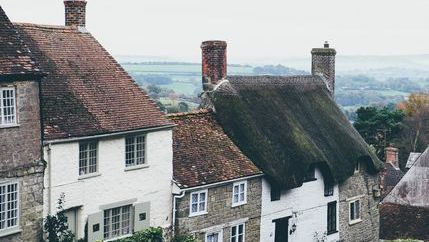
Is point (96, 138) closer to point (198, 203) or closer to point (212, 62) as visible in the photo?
point (198, 203)

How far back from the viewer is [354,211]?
122 feet

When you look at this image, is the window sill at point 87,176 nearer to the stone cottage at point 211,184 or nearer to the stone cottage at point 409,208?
the stone cottage at point 211,184

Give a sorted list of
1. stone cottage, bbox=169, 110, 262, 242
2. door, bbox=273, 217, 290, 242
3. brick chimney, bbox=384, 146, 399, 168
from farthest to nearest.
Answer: brick chimney, bbox=384, 146, 399, 168
door, bbox=273, 217, 290, 242
stone cottage, bbox=169, 110, 262, 242

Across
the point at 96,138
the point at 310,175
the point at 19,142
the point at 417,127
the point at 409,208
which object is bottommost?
the point at 417,127

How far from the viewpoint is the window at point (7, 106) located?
68.4 ft

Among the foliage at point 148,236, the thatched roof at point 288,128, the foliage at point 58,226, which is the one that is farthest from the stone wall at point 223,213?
the foliage at point 58,226

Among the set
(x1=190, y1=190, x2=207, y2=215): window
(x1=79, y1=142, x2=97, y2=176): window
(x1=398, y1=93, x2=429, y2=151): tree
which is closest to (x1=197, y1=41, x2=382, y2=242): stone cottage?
(x1=190, y1=190, x2=207, y2=215): window

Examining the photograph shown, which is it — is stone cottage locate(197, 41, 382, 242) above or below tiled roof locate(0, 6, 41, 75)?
below

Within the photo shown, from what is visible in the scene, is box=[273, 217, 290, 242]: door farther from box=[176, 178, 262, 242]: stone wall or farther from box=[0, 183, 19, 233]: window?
box=[0, 183, 19, 233]: window

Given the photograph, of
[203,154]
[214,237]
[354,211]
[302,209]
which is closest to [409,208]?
[354,211]

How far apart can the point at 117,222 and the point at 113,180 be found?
1.68 meters

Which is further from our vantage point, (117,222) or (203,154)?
(203,154)

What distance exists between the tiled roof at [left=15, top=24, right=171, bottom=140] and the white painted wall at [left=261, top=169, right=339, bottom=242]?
7509 millimetres

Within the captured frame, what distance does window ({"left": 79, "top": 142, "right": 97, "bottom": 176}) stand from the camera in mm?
23578
